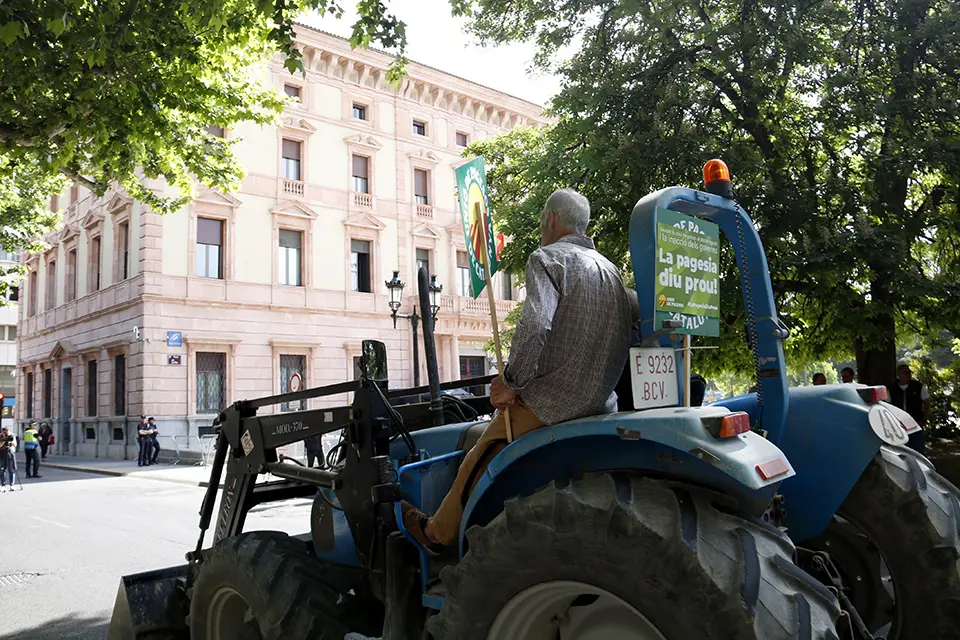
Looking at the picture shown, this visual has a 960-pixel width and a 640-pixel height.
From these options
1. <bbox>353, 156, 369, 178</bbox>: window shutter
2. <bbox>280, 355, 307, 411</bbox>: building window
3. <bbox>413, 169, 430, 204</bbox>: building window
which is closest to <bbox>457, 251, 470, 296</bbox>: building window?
<bbox>413, 169, 430, 204</bbox>: building window

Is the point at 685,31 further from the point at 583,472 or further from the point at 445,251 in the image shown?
the point at 445,251

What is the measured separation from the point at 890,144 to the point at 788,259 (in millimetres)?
1876

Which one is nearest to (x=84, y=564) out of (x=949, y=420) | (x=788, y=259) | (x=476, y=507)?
(x=476, y=507)

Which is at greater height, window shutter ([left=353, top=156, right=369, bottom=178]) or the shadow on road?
window shutter ([left=353, top=156, right=369, bottom=178])

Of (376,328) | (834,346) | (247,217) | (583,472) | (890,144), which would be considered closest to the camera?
(583,472)

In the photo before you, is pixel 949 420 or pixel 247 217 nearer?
pixel 949 420

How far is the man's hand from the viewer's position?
101 inches

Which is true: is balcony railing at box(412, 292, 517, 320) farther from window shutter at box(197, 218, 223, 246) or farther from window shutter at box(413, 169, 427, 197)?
window shutter at box(197, 218, 223, 246)

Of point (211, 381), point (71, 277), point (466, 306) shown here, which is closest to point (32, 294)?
point (71, 277)

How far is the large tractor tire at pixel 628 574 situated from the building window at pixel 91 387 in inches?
1238

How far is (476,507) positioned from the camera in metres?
→ 2.65

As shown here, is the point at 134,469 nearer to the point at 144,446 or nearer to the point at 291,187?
the point at 144,446

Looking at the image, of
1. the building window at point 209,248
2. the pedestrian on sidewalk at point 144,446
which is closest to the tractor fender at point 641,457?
the pedestrian on sidewalk at point 144,446

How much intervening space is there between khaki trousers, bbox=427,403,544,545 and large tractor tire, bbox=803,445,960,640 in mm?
1507
